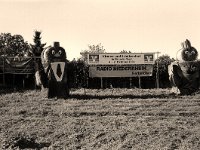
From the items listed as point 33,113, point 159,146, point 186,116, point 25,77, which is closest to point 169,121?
point 186,116

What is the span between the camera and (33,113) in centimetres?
1727

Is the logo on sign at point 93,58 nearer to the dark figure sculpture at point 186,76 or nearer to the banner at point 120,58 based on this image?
the banner at point 120,58

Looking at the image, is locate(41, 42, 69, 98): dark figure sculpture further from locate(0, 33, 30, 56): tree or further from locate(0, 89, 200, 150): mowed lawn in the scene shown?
locate(0, 33, 30, 56): tree

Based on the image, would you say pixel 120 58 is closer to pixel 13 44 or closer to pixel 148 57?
pixel 148 57

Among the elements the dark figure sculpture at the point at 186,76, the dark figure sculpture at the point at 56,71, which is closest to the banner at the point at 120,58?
the dark figure sculpture at the point at 186,76

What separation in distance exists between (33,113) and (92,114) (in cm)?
209

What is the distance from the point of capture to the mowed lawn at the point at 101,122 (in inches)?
531

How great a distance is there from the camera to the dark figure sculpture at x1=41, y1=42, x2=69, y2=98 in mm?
20625

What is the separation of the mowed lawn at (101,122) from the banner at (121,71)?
4.12m

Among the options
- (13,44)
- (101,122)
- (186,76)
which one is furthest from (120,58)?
(13,44)

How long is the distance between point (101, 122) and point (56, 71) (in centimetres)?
569

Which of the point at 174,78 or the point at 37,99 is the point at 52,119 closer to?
the point at 37,99

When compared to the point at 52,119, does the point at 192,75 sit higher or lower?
higher

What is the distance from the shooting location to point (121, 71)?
83.6 feet
